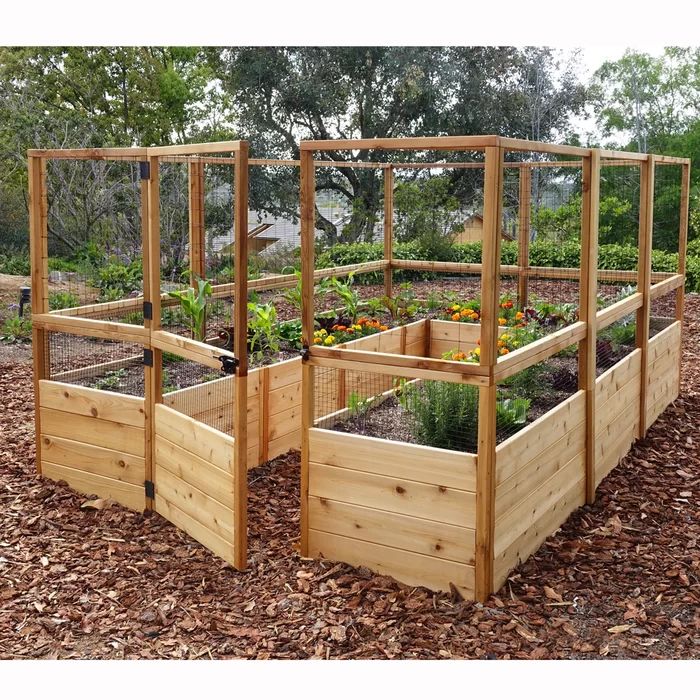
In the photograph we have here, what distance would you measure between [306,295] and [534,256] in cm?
646

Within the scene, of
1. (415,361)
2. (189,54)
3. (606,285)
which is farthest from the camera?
(189,54)

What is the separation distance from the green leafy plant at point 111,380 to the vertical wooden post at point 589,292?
236cm

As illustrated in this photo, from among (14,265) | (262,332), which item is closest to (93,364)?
(262,332)

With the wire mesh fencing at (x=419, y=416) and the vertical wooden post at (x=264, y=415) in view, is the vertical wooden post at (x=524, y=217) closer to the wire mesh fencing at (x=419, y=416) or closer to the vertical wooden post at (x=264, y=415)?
the vertical wooden post at (x=264, y=415)

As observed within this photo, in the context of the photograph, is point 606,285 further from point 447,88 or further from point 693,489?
point 447,88

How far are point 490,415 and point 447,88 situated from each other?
13874 millimetres

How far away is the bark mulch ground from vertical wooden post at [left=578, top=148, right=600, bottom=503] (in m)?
0.32

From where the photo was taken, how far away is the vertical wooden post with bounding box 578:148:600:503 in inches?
171

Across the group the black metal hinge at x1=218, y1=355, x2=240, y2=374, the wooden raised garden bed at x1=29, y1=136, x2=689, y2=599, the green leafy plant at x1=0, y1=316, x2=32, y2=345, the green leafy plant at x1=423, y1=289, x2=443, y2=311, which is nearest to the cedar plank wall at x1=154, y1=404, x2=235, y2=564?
the wooden raised garden bed at x1=29, y1=136, x2=689, y2=599

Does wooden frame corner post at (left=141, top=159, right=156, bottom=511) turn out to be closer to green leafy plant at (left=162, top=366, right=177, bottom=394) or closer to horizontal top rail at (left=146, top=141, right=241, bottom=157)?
horizontal top rail at (left=146, top=141, right=241, bottom=157)

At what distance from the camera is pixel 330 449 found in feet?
11.9

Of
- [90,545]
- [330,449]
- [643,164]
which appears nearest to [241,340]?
[330,449]

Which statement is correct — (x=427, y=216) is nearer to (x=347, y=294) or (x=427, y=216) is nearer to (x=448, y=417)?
(x=347, y=294)

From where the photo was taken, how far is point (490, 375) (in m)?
3.25
